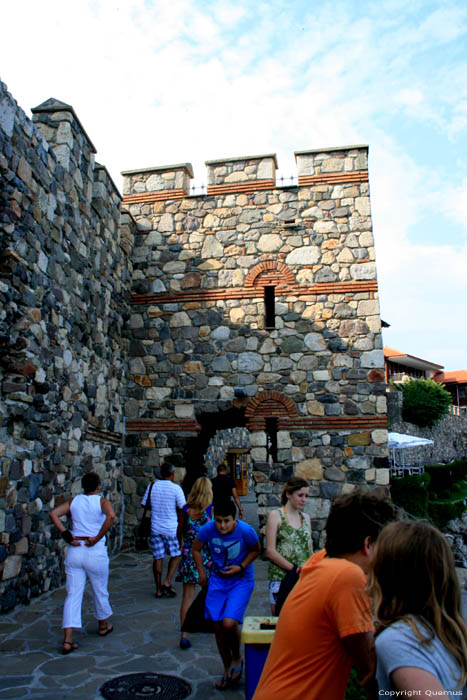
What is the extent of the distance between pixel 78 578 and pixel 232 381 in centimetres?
441

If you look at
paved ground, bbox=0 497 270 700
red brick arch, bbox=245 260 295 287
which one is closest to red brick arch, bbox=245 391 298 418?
red brick arch, bbox=245 260 295 287

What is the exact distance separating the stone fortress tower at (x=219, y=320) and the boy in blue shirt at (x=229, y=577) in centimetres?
341

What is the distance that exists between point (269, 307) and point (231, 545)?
548 cm

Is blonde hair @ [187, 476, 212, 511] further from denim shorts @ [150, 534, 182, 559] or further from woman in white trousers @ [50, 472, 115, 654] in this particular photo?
denim shorts @ [150, 534, 182, 559]

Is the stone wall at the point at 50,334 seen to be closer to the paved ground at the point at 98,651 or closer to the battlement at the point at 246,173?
the paved ground at the point at 98,651

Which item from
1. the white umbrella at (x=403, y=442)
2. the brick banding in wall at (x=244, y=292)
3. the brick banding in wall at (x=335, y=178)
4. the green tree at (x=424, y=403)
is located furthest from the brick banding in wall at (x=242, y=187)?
the green tree at (x=424, y=403)

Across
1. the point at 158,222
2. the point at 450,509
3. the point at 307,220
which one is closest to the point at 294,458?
the point at 307,220

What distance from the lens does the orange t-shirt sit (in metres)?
1.60

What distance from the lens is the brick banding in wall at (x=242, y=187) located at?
8.66 meters

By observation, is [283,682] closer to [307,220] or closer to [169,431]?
[169,431]

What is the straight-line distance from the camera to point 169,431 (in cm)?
829

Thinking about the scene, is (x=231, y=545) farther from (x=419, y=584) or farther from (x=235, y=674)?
(x=419, y=584)

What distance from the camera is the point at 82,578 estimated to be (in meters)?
4.28

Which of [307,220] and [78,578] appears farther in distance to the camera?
[307,220]
